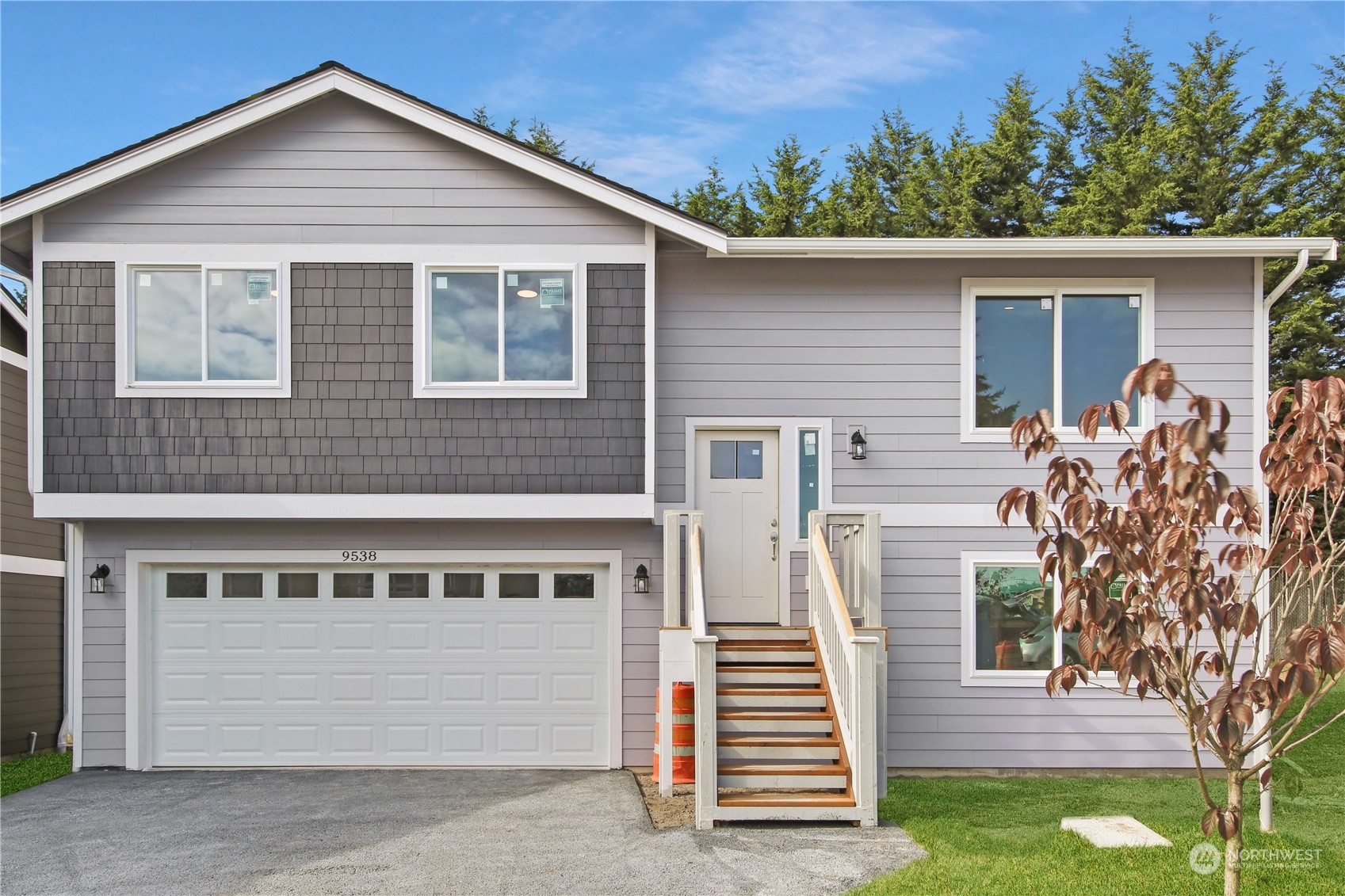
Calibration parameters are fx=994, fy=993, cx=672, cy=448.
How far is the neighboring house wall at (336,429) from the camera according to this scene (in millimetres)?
9047

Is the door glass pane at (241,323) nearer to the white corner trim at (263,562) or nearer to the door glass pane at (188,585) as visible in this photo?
the white corner trim at (263,562)

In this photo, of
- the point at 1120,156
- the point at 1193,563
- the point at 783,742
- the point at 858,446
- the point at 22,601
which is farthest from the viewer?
the point at 1120,156

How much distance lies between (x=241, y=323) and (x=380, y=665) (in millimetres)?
3488

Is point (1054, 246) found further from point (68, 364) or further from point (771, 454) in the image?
point (68, 364)

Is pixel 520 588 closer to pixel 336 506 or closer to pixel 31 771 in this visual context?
pixel 336 506

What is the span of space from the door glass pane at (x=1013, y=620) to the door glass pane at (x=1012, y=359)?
151 centimetres

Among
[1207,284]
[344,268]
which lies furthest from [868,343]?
[344,268]

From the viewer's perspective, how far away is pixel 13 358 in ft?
37.7

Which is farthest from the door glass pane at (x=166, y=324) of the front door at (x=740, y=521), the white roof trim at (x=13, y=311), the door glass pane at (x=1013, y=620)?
the door glass pane at (x=1013, y=620)

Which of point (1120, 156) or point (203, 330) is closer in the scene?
point (203, 330)

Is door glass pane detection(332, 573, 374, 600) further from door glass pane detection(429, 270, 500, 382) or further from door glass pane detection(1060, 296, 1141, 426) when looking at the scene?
door glass pane detection(1060, 296, 1141, 426)

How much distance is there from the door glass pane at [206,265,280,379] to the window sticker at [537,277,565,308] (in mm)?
2444

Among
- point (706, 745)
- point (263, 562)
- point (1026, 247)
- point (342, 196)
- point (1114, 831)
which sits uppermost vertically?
point (342, 196)

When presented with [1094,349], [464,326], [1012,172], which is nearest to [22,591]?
[464,326]
